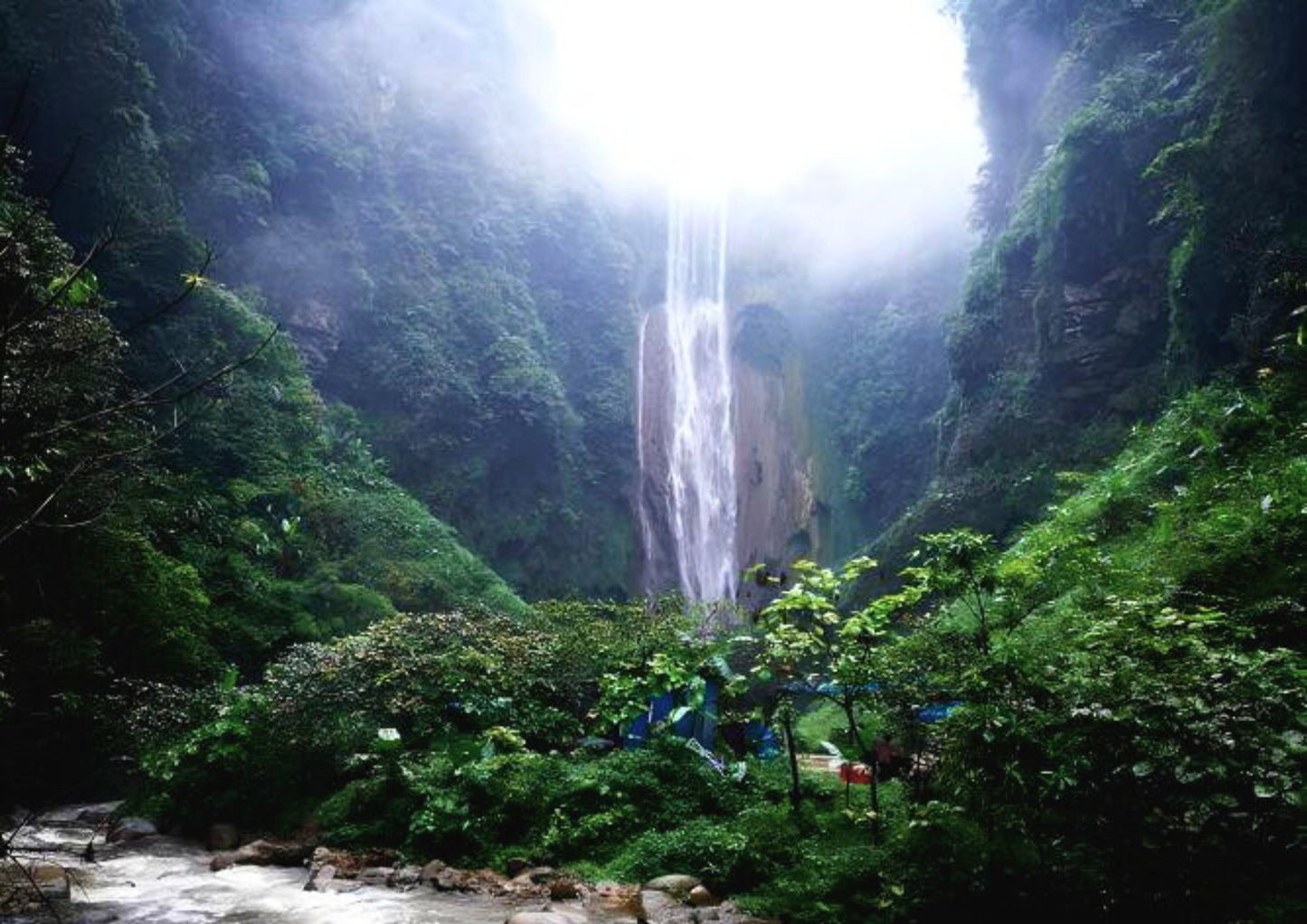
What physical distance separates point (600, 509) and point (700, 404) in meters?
6.97

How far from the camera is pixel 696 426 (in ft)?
98.2

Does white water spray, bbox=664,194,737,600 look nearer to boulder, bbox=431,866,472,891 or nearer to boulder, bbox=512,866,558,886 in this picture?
boulder, bbox=512,866,558,886

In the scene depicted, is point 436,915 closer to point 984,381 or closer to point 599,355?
point 984,381

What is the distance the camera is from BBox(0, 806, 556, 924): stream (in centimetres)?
492

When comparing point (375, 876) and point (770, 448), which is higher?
point (770, 448)

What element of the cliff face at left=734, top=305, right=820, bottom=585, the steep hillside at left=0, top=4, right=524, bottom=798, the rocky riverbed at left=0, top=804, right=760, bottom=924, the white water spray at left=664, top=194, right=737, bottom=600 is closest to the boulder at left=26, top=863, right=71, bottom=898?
the rocky riverbed at left=0, top=804, right=760, bottom=924

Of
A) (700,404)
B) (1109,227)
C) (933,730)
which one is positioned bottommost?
(933,730)

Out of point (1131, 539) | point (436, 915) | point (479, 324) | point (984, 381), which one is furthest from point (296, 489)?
point (984, 381)

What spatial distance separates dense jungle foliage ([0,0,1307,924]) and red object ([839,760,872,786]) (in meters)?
0.13

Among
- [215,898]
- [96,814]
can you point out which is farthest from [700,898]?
[96,814]

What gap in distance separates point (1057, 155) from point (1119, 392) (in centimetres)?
567

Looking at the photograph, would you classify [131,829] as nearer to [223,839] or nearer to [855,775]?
[223,839]

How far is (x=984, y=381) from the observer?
68.2ft

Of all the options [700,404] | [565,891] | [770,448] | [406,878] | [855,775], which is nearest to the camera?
[565,891]
